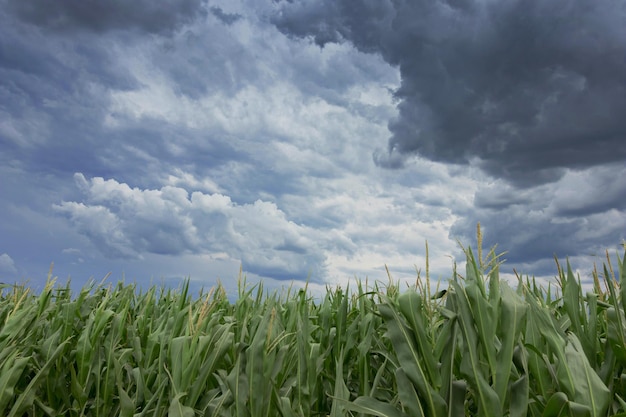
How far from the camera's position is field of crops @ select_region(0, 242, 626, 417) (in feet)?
6.39

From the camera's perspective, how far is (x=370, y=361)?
3.06 meters

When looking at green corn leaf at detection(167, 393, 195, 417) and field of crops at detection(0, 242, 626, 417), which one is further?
green corn leaf at detection(167, 393, 195, 417)

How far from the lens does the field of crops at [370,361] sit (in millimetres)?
1946

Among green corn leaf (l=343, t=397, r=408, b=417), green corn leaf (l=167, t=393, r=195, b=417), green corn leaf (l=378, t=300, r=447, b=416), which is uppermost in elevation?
green corn leaf (l=378, t=300, r=447, b=416)

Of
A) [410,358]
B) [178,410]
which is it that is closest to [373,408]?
[410,358]

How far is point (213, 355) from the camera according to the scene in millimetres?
2629

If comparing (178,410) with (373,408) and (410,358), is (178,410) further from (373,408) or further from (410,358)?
(410,358)

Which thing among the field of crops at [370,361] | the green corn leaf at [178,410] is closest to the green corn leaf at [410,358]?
the field of crops at [370,361]

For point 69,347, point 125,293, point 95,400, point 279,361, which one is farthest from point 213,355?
point 125,293

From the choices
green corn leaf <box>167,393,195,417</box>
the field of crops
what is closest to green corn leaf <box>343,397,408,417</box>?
the field of crops

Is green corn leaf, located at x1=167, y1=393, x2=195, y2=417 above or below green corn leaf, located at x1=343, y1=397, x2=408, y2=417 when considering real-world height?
below

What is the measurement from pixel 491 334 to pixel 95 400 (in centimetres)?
277

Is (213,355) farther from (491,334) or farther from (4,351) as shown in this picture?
(4,351)

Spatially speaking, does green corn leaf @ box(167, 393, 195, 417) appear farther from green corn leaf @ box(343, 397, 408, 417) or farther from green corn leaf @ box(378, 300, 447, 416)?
green corn leaf @ box(378, 300, 447, 416)
